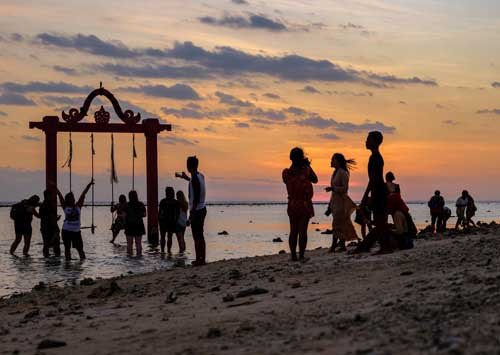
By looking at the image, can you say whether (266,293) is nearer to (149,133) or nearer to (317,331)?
(317,331)

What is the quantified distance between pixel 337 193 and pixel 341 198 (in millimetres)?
116

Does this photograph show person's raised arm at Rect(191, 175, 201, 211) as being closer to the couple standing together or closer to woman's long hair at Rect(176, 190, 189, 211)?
the couple standing together

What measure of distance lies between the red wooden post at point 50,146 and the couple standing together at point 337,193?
46.6ft

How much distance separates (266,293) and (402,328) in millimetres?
3178

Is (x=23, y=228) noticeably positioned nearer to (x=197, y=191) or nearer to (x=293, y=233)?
(x=197, y=191)

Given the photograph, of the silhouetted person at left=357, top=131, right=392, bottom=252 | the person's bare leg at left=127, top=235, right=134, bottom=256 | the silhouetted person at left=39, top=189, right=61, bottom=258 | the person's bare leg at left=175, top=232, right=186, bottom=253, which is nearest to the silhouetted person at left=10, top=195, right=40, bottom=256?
the silhouetted person at left=39, top=189, right=61, bottom=258

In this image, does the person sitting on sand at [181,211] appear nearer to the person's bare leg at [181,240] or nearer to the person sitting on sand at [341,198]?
the person's bare leg at [181,240]

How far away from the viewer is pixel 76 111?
1025 inches

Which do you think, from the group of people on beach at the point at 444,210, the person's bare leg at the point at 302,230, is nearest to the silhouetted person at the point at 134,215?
the person's bare leg at the point at 302,230

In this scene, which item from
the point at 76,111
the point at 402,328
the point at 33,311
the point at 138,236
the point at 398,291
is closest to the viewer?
the point at 402,328

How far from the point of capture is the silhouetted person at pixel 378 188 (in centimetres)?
1182

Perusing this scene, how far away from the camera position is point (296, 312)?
743 centimetres

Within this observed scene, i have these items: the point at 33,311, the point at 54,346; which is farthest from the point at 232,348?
the point at 33,311

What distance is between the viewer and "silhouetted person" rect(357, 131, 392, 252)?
11820 millimetres
